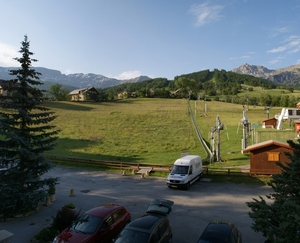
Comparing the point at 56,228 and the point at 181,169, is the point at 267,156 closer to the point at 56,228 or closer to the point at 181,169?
the point at 181,169

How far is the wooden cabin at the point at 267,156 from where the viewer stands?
21.8m

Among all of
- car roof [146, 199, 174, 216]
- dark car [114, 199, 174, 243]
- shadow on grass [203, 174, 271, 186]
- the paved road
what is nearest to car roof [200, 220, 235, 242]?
dark car [114, 199, 174, 243]

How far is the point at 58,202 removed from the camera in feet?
56.1

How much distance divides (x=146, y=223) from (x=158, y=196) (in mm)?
8620

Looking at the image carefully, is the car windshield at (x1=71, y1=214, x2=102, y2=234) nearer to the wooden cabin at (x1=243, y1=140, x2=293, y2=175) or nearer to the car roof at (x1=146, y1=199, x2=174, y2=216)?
the car roof at (x1=146, y1=199, x2=174, y2=216)

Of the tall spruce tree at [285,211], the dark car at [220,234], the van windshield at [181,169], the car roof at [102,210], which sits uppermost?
the tall spruce tree at [285,211]

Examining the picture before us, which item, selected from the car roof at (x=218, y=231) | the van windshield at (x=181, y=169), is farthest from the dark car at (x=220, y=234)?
the van windshield at (x=181, y=169)

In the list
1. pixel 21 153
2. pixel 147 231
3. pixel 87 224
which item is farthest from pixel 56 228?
pixel 147 231

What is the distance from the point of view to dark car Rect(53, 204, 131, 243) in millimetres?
9773

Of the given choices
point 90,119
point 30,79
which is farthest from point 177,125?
point 30,79

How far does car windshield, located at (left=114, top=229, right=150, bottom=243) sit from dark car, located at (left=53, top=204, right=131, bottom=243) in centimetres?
158

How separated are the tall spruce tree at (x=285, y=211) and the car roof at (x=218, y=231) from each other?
1332 mm

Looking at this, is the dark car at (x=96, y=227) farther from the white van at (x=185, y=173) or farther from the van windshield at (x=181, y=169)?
the van windshield at (x=181, y=169)

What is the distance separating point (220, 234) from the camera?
9.03 m
